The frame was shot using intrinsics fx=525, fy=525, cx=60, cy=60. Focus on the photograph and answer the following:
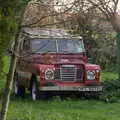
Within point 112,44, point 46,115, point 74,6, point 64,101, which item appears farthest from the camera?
point 112,44

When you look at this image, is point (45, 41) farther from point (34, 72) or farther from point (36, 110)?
point (36, 110)

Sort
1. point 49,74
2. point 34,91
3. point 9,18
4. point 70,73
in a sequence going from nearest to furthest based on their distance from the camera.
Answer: point 9,18, point 49,74, point 70,73, point 34,91

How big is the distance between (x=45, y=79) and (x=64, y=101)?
842 millimetres

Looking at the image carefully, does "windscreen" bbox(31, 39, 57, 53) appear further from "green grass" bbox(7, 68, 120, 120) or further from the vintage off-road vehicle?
"green grass" bbox(7, 68, 120, 120)

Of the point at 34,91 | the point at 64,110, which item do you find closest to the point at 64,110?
the point at 64,110

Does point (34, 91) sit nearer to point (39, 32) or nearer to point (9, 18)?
point (39, 32)

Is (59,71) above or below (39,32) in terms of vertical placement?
below

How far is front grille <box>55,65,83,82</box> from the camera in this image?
15148mm

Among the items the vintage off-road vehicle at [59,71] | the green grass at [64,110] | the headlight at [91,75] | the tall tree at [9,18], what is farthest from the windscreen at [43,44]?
the tall tree at [9,18]

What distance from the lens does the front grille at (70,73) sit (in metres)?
15.1

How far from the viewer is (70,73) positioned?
1526 centimetres

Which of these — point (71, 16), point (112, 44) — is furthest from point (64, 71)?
point (112, 44)

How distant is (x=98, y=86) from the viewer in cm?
1526

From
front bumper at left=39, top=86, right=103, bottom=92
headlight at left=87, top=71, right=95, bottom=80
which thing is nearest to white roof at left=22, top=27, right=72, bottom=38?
headlight at left=87, top=71, right=95, bottom=80
